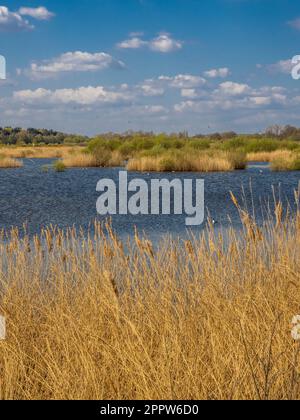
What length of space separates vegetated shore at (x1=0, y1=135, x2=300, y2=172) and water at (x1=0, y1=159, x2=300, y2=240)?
6.24 ft

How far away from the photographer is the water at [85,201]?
12164 mm

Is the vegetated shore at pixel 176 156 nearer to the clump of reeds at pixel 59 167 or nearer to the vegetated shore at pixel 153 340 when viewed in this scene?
the clump of reeds at pixel 59 167

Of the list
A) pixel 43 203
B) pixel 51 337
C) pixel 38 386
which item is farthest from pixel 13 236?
pixel 43 203

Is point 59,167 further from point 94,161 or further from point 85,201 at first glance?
point 85,201

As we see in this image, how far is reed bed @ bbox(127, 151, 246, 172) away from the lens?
30.9m

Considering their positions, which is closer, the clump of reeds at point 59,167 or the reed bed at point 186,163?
the reed bed at point 186,163

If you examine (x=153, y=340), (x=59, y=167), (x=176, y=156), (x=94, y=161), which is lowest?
(x=153, y=340)

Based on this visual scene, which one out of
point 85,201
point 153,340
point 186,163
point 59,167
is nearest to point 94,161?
point 59,167

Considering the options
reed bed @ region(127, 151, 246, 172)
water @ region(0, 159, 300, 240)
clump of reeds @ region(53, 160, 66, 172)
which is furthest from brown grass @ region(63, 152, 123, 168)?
water @ region(0, 159, 300, 240)

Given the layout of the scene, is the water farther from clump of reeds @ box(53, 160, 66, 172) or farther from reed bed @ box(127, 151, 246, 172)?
clump of reeds @ box(53, 160, 66, 172)

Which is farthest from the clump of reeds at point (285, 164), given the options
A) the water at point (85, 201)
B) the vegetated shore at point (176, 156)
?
the water at point (85, 201)

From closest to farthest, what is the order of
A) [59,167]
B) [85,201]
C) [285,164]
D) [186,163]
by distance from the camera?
[85,201], [186,163], [285,164], [59,167]

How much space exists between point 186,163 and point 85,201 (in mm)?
14234

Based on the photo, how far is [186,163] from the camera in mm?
31047
